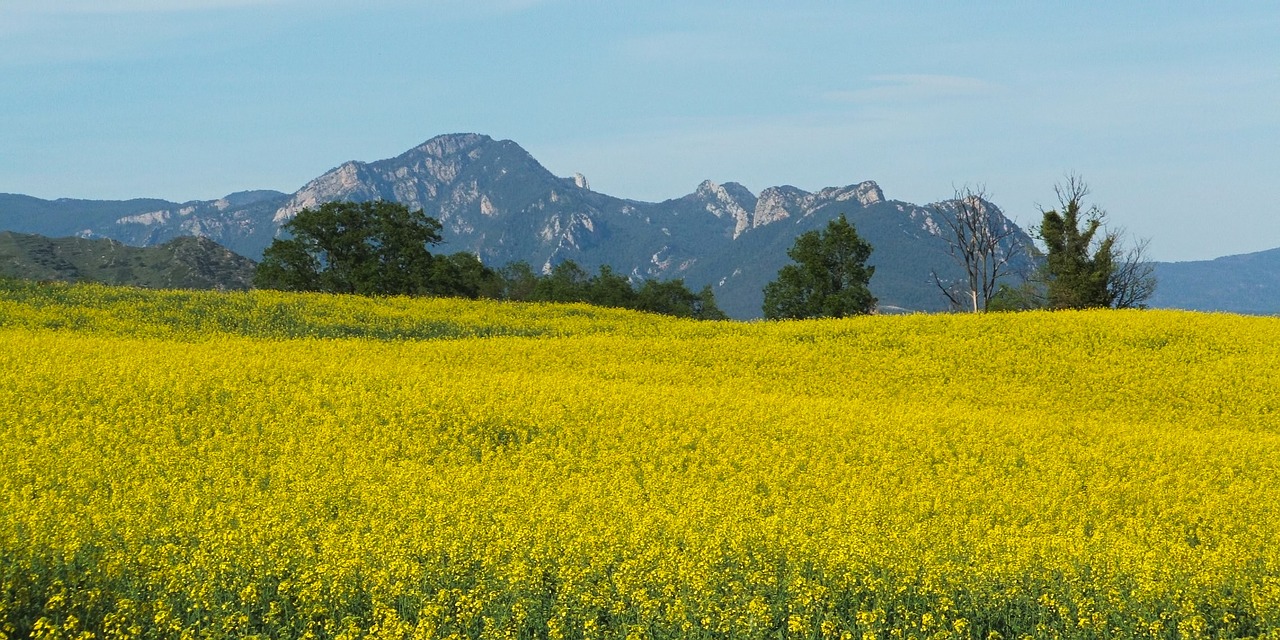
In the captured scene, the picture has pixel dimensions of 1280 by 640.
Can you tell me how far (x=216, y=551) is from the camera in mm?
10219

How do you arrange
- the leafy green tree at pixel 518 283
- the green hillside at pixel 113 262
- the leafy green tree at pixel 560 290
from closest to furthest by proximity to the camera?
the leafy green tree at pixel 560 290, the leafy green tree at pixel 518 283, the green hillside at pixel 113 262

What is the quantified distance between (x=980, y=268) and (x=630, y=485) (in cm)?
5252

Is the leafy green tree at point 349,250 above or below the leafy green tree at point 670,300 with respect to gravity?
above

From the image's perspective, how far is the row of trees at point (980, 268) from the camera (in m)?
56.5

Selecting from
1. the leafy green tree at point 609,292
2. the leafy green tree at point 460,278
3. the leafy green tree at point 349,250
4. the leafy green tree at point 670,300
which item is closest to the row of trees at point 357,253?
the leafy green tree at point 349,250

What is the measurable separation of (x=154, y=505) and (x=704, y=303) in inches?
4264

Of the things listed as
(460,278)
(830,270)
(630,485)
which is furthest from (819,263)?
(630,485)

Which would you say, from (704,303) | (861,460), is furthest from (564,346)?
(704,303)

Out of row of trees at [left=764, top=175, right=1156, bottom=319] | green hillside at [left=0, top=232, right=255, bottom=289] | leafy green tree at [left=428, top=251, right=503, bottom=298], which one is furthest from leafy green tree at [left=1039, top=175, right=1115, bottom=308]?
green hillside at [left=0, top=232, right=255, bottom=289]

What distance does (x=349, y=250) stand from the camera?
2872 inches

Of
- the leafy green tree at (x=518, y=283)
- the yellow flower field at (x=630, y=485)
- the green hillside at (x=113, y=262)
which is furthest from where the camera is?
the green hillside at (x=113, y=262)

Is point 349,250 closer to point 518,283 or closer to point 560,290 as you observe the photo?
point 560,290

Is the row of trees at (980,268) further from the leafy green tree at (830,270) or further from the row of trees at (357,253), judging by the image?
the row of trees at (357,253)

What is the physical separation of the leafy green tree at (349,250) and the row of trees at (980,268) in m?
26.8
